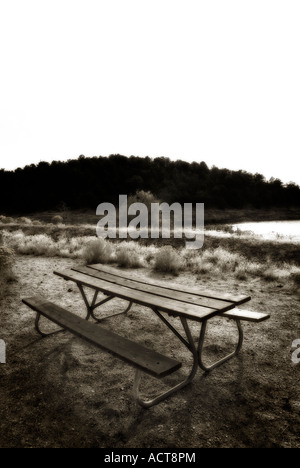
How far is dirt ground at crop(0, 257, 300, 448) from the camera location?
2037mm

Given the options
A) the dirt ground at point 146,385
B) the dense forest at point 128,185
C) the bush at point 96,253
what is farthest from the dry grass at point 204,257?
the dense forest at point 128,185

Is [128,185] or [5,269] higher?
[128,185]

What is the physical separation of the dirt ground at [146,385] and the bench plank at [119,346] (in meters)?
0.47

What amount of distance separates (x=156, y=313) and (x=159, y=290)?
384 millimetres

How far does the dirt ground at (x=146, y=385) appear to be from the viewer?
2037 mm

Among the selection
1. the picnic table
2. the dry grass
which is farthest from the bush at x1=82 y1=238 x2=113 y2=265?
the picnic table

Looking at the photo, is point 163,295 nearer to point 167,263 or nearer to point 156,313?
point 156,313

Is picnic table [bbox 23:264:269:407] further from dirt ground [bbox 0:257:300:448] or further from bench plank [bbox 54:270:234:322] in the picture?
dirt ground [bbox 0:257:300:448]

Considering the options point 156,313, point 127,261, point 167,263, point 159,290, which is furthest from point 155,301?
point 127,261

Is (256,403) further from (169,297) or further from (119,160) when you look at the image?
(119,160)

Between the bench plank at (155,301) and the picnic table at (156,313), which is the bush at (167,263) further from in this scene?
the bench plank at (155,301)

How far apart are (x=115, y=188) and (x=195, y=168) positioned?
15.7 metres

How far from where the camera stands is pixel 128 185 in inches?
1810
